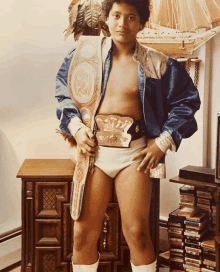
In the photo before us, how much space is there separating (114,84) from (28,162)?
37.6 inches

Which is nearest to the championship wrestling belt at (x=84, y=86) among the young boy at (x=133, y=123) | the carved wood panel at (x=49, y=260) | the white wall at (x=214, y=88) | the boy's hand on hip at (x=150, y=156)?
the young boy at (x=133, y=123)

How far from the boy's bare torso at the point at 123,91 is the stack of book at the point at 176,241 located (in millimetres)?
845

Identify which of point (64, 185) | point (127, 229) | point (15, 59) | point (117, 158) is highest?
point (15, 59)

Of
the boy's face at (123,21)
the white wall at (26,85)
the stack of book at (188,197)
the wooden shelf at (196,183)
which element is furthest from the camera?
the white wall at (26,85)

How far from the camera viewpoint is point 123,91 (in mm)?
1764

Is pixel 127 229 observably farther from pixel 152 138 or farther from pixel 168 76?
pixel 168 76

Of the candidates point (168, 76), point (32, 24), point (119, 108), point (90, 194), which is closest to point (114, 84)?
point (119, 108)

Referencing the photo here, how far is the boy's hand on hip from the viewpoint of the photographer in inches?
69.6

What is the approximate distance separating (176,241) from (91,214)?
2.46 feet

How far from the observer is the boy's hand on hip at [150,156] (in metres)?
1.77

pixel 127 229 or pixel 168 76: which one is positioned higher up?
pixel 168 76

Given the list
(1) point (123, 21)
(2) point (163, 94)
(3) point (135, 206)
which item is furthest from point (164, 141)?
(1) point (123, 21)

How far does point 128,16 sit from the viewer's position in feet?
5.58

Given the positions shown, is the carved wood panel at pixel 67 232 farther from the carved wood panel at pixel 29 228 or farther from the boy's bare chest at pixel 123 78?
the boy's bare chest at pixel 123 78
